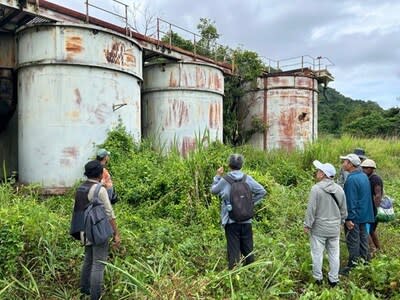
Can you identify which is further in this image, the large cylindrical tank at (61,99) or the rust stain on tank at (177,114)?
the rust stain on tank at (177,114)

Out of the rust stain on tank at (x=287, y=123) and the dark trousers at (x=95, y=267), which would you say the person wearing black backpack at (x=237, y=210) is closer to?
the dark trousers at (x=95, y=267)

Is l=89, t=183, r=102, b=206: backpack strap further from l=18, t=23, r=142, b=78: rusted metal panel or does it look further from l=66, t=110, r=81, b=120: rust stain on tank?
l=18, t=23, r=142, b=78: rusted metal panel

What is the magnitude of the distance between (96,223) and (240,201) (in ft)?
5.74

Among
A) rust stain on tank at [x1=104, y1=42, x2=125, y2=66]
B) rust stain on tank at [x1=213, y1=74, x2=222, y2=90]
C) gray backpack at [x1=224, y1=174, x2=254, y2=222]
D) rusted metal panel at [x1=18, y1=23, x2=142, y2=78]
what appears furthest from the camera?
rust stain on tank at [x1=213, y1=74, x2=222, y2=90]

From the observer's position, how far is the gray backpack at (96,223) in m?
4.20

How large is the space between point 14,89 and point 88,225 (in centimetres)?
772

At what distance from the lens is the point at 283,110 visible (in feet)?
59.5

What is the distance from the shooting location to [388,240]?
6.73m

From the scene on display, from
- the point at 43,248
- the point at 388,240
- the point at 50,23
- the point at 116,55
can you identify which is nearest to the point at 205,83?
the point at 116,55

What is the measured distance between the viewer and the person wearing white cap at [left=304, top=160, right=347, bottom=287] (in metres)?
Answer: 4.96

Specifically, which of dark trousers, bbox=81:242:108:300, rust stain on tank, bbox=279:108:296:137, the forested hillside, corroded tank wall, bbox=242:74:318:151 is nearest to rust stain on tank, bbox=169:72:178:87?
corroded tank wall, bbox=242:74:318:151

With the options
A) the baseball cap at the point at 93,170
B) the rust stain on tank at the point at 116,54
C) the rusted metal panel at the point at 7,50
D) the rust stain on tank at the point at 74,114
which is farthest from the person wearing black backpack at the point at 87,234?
the rusted metal panel at the point at 7,50

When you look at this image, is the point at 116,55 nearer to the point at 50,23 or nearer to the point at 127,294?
the point at 50,23

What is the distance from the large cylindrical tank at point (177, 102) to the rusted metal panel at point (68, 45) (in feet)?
11.6
